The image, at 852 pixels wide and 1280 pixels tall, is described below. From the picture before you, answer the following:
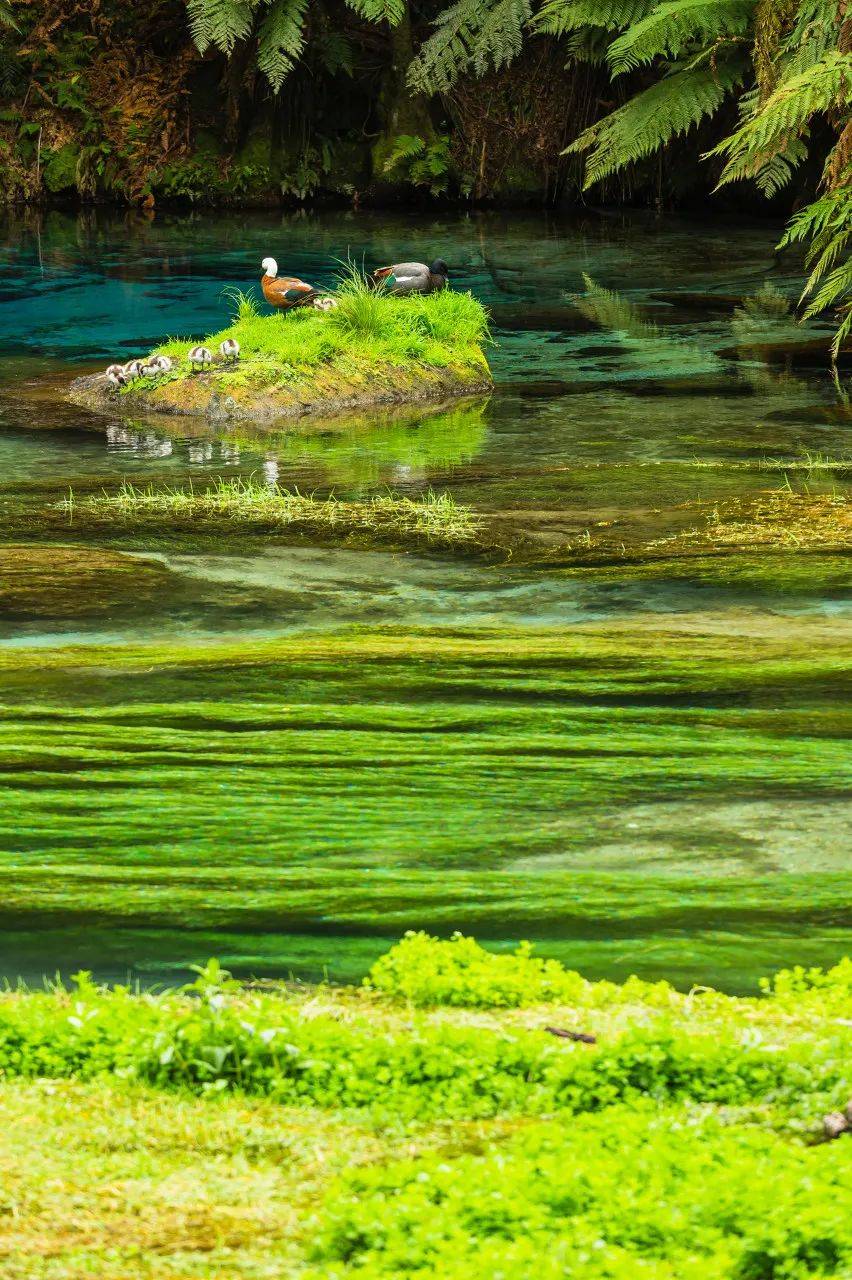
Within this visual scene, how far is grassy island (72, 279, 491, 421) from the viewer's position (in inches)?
327

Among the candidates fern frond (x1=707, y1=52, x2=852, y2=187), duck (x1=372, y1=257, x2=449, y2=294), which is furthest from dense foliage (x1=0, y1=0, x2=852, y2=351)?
fern frond (x1=707, y1=52, x2=852, y2=187)

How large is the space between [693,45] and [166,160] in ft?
21.0

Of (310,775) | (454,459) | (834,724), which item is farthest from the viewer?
(454,459)

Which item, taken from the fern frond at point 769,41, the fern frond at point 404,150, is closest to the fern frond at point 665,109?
the fern frond at point 769,41

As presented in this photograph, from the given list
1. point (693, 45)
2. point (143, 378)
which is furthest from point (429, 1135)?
point (693, 45)

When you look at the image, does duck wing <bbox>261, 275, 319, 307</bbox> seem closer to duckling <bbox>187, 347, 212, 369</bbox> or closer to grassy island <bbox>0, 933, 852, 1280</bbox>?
duckling <bbox>187, 347, 212, 369</bbox>

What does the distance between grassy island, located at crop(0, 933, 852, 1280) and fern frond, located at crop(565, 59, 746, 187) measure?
996 centimetres

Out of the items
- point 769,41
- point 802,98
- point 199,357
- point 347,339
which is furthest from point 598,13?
point 199,357

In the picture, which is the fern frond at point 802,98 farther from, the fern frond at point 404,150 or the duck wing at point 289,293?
the fern frond at point 404,150

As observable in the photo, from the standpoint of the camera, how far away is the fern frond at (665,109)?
11773mm

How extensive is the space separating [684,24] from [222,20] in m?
4.80

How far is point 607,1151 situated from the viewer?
2.03m

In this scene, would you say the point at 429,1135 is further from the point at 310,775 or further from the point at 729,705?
the point at 729,705

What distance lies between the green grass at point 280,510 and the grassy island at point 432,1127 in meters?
3.35
